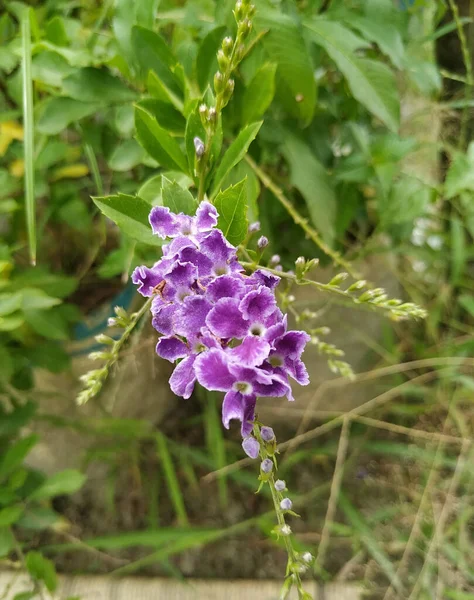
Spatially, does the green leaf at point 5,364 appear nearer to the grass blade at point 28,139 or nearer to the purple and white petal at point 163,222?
the grass blade at point 28,139

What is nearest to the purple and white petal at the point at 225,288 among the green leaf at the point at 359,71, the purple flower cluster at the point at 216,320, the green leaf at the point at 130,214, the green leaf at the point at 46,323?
the purple flower cluster at the point at 216,320

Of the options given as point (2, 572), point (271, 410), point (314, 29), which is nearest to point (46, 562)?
point (2, 572)

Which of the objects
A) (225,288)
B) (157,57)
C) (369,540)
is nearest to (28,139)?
(157,57)

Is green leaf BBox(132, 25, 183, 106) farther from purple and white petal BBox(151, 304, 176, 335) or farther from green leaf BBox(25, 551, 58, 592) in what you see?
green leaf BBox(25, 551, 58, 592)

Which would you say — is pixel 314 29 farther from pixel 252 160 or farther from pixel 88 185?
pixel 88 185

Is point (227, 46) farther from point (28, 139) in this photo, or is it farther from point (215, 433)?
point (215, 433)

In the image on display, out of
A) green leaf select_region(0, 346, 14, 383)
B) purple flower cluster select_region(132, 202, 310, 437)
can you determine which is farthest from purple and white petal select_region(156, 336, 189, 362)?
green leaf select_region(0, 346, 14, 383)
